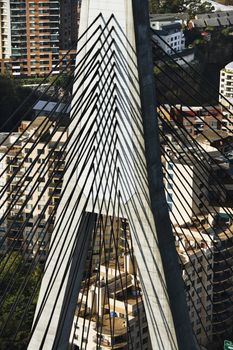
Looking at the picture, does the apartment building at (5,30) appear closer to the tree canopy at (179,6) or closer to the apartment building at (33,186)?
the tree canopy at (179,6)

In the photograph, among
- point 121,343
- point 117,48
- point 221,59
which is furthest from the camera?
point 221,59

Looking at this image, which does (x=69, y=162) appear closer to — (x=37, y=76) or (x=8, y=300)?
(x=8, y=300)

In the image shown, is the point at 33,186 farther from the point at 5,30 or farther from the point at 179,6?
the point at 179,6

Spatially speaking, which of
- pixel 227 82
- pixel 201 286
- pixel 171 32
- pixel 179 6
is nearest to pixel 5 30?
pixel 171 32

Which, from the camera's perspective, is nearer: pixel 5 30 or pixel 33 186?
pixel 33 186

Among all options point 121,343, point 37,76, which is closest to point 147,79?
point 121,343

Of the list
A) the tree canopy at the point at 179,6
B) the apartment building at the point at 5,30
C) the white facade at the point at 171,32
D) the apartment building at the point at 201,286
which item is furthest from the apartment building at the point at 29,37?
the apartment building at the point at 201,286
